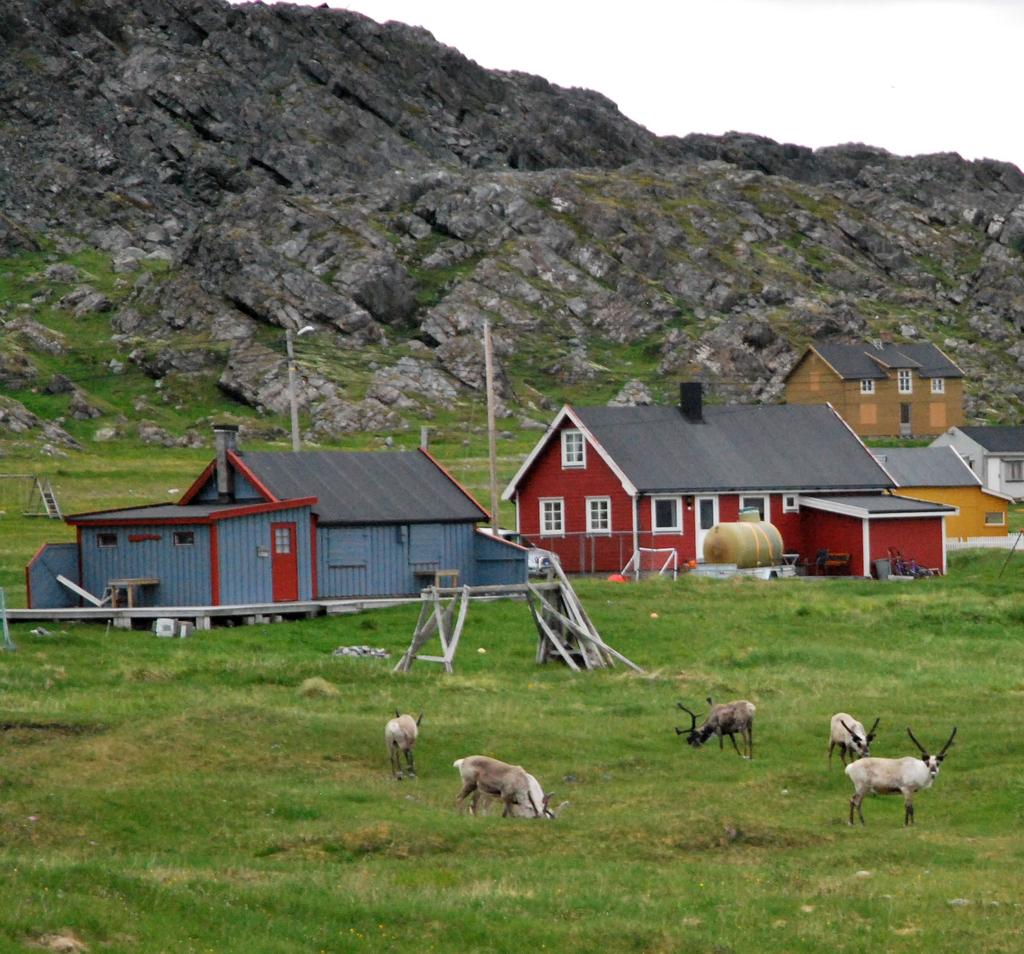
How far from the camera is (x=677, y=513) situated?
66188 millimetres

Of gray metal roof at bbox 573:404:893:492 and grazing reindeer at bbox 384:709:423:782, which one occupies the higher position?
gray metal roof at bbox 573:404:893:492

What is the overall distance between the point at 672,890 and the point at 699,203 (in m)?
170

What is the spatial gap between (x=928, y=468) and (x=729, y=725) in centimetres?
5643

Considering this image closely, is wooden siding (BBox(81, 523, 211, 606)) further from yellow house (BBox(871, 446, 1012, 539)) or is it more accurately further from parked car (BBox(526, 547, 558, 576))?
yellow house (BBox(871, 446, 1012, 539))

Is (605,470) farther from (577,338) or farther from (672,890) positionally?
(577,338)

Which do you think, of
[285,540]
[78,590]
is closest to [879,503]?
[285,540]

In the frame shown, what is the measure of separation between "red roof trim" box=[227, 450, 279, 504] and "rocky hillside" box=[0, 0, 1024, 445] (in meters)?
53.9

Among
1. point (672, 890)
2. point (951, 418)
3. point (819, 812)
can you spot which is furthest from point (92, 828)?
point (951, 418)

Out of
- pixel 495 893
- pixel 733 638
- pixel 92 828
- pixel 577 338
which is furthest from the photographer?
pixel 577 338

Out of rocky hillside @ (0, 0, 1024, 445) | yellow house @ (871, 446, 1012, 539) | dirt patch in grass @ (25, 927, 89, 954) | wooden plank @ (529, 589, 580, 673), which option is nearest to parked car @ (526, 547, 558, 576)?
wooden plank @ (529, 589, 580, 673)

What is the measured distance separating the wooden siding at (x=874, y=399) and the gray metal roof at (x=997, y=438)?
26.1m

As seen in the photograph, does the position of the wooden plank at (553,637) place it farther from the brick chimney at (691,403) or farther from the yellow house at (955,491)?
the yellow house at (955,491)

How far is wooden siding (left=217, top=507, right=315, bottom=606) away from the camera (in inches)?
1922

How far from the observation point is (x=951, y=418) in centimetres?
13612
